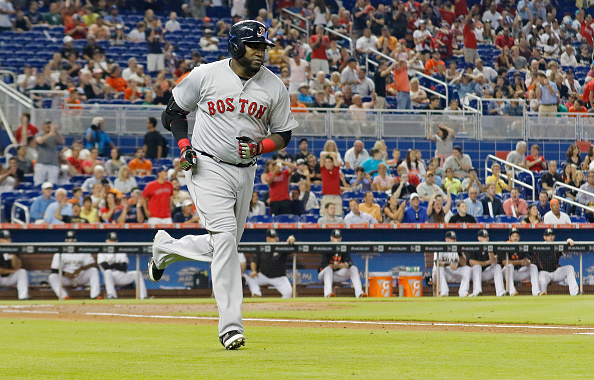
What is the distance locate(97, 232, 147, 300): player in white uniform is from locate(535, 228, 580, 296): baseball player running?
6.40 m

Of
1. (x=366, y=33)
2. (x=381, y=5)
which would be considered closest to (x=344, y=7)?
(x=381, y=5)

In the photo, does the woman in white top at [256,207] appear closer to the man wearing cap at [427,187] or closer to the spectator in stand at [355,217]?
the spectator in stand at [355,217]

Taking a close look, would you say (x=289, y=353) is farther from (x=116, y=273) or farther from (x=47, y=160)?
(x=47, y=160)

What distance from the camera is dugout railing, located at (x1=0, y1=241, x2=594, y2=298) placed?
14789 mm

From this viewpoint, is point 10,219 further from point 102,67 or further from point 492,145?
point 492,145

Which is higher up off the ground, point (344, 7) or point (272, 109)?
point (344, 7)

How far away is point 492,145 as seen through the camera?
21484mm

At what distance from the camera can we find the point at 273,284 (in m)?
14.9

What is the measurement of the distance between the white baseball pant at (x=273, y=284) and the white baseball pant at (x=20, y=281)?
3.49m

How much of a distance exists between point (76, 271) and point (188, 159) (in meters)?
9.47

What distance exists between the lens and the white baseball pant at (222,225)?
5.77 metres

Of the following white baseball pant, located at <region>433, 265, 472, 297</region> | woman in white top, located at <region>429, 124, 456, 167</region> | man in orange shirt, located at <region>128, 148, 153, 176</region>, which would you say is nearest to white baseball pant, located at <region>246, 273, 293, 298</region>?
white baseball pant, located at <region>433, 265, 472, 297</region>

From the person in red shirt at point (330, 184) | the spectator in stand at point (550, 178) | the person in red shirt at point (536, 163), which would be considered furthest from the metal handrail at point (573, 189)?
the person in red shirt at point (330, 184)

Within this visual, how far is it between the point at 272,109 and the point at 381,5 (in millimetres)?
21360
